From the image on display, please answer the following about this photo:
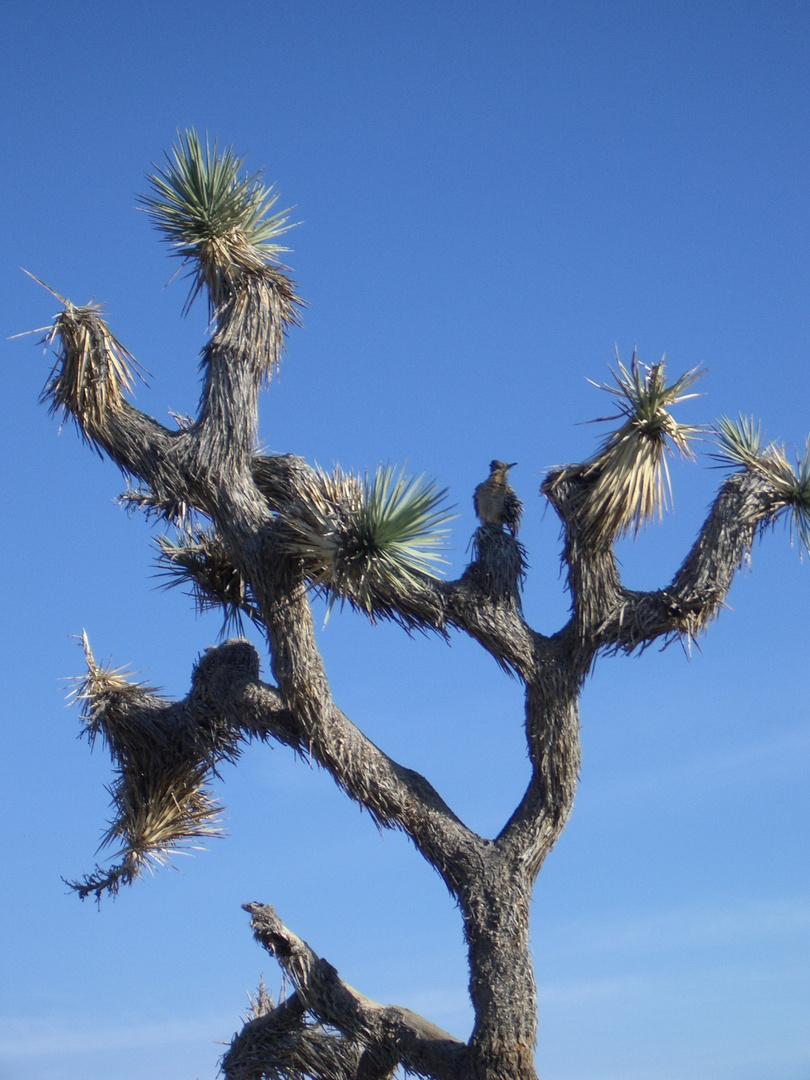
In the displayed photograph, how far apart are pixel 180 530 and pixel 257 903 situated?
8.22 feet

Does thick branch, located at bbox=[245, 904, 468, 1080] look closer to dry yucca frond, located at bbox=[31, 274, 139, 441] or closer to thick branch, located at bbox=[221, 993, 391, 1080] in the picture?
thick branch, located at bbox=[221, 993, 391, 1080]

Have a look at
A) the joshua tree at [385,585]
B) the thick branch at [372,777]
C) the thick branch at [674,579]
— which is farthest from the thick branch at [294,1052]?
the thick branch at [674,579]

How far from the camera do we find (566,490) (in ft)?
24.1

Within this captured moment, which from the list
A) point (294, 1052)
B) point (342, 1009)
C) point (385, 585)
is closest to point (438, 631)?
point (385, 585)

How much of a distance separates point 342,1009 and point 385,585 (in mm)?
2470

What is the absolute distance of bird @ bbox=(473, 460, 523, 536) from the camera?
7.55 meters

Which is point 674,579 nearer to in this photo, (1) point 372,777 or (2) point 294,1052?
(1) point 372,777

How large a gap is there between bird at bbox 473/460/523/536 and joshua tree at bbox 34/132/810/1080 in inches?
1.7

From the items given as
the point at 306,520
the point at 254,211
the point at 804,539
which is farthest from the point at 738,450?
the point at 254,211

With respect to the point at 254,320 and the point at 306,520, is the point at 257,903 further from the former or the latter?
the point at 254,320

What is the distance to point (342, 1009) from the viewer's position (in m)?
7.23

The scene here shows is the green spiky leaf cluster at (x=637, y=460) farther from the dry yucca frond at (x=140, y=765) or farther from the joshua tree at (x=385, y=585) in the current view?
the dry yucca frond at (x=140, y=765)

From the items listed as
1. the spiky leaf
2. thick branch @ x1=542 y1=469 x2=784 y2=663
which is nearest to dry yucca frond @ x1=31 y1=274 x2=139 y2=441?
the spiky leaf

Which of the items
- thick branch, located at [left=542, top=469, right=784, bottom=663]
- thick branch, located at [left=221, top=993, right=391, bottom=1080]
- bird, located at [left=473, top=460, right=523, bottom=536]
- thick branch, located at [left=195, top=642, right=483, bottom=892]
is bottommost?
thick branch, located at [left=221, top=993, right=391, bottom=1080]
